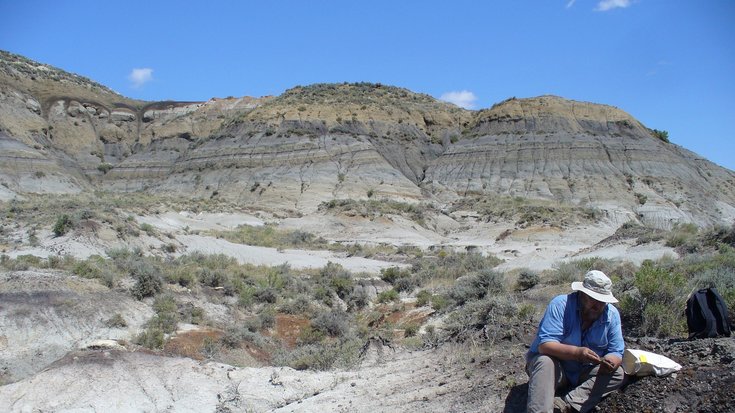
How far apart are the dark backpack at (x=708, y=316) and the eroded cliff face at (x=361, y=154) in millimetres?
40412

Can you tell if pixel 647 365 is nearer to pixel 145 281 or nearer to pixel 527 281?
pixel 527 281

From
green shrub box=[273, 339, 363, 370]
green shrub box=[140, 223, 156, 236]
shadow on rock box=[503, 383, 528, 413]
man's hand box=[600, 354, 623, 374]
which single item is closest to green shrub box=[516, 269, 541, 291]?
green shrub box=[273, 339, 363, 370]

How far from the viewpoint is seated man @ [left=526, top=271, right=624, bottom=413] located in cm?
527

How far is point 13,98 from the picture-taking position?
218 feet

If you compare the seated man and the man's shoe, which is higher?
the seated man

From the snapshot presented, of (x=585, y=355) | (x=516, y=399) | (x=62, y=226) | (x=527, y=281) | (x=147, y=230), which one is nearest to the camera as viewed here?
(x=585, y=355)

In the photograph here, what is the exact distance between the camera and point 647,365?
5.50 m

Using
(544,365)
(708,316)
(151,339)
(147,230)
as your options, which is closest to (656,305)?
(708,316)

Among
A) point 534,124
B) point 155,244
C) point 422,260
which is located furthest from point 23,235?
point 534,124

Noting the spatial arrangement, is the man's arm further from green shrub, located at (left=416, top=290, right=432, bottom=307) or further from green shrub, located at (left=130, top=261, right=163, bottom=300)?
green shrub, located at (left=130, top=261, right=163, bottom=300)

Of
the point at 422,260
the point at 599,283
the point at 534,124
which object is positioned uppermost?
the point at 534,124

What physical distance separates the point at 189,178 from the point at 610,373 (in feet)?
192

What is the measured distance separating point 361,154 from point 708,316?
5349 cm

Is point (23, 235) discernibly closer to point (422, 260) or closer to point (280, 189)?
point (422, 260)
